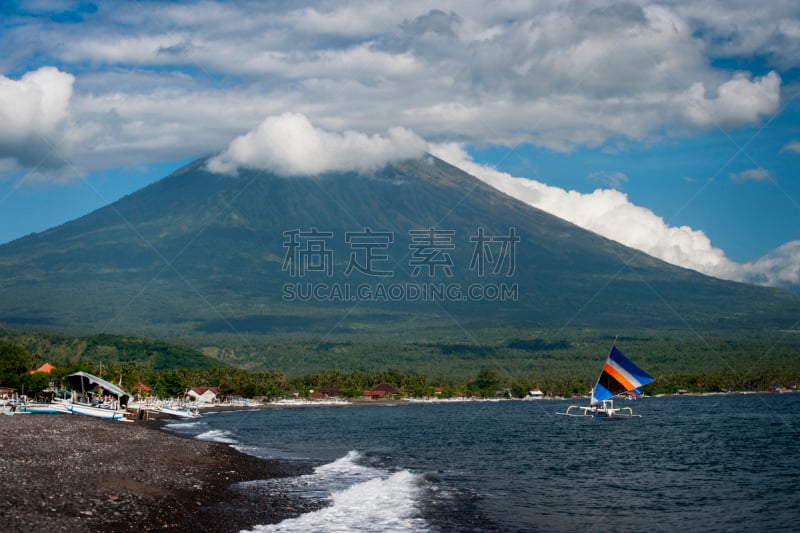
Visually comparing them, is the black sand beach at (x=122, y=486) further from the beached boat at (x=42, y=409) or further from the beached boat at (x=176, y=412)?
the beached boat at (x=176, y=412)

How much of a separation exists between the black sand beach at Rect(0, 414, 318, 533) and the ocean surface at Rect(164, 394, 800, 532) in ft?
6.14

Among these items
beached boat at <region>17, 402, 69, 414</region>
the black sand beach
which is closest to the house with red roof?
beached boat at <region>17, 402, 69, 414</region>

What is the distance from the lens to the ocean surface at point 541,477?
23891mm

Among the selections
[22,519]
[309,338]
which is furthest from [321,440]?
[309,338]

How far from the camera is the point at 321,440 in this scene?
5156 centimetres

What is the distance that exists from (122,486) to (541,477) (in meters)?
17.8

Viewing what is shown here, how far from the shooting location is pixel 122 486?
75.5 ft

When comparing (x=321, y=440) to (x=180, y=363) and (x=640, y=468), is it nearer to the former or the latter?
(x=640, y=468)

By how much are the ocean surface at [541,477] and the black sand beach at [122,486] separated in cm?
187

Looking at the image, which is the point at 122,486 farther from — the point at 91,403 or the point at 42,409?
the point at 91,403

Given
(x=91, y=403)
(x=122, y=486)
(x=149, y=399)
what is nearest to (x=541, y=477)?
(x=122, y=486)

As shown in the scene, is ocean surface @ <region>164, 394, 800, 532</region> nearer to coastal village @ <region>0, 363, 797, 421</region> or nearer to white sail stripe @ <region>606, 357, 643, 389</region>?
white sail stripe @ <region>606, 357, 643, 389</region>

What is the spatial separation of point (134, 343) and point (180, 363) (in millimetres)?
11939

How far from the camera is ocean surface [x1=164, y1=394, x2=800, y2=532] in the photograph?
23.9 meters
